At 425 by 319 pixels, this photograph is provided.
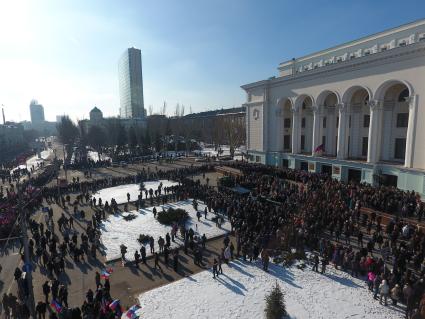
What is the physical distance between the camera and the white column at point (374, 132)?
25141mm

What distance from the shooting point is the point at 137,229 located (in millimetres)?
17766

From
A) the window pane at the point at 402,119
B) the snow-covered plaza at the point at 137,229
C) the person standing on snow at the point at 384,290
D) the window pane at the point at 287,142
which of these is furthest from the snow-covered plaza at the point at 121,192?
the window pane at the point at 402,119

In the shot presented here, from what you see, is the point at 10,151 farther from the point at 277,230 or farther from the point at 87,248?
the point at 277,230

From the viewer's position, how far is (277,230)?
14672 mm

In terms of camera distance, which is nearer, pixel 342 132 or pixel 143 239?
pixel 143 239

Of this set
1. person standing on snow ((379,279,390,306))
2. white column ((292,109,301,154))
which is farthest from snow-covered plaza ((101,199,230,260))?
white column ((292,109,301,154))

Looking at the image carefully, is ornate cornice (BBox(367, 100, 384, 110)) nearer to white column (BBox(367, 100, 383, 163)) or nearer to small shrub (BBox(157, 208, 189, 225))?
white column (BBox(367, 100, 383, 163))

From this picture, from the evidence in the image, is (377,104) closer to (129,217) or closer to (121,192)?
(129,217)

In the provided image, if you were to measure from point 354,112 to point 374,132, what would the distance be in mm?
4482

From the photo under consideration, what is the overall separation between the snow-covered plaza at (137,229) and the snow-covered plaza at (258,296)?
13.9ft

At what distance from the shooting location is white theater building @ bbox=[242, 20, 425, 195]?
2214 centimetres

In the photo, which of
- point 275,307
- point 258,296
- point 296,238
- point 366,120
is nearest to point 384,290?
point 275,307

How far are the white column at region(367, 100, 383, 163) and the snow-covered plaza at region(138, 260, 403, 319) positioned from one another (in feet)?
57.5

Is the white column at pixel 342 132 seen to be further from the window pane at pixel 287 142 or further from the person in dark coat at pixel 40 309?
the person in dark coat at pixel 40 309
